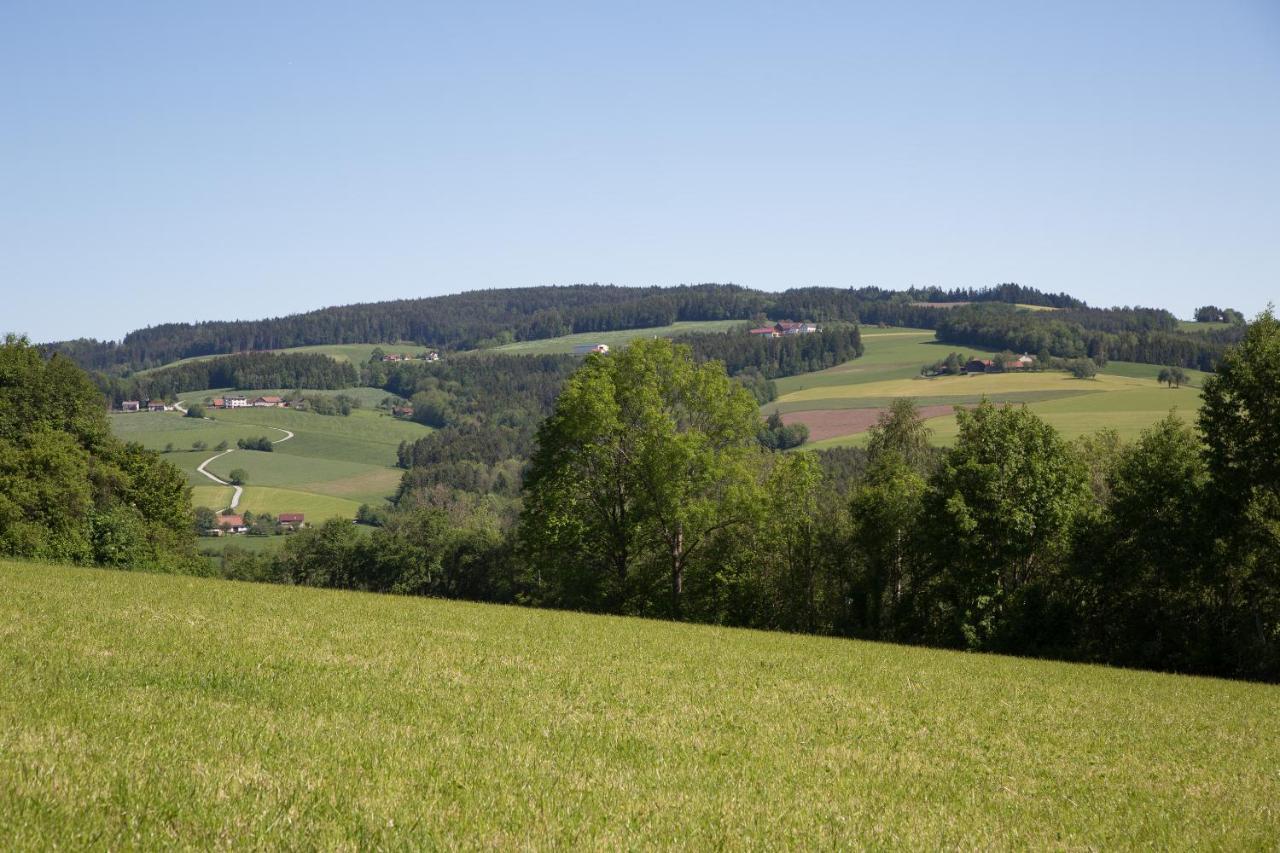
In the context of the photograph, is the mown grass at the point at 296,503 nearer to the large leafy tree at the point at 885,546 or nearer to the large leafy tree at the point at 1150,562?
the large leafy tree at the point at 885,546

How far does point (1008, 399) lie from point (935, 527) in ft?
388

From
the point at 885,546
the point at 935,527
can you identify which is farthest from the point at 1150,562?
the point at 885,546

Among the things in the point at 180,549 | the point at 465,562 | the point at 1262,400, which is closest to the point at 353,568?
the point at 465,562

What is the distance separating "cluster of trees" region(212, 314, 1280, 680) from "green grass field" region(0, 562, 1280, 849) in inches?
535

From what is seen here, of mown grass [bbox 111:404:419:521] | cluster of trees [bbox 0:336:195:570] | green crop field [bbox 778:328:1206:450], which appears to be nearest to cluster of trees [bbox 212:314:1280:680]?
cluster of trees [bbox 0:336:195:570]

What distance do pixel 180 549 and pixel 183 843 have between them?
2504 inches

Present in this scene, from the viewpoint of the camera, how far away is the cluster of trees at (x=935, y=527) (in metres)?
37.6

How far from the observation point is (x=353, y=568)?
10500 cm

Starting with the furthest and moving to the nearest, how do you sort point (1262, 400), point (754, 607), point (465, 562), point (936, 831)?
point (465, 562)
point (754, 607)
point (1262, 400)
point (936, 831)

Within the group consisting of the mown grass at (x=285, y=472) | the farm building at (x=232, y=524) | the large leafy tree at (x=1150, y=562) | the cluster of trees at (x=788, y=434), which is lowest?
the farm building at (x=232, y=524)

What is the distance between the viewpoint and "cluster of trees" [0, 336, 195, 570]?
5125 centimetres

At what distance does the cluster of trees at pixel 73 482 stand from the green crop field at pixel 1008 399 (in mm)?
90053

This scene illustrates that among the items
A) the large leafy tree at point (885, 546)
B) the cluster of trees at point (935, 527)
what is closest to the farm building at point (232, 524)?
the cluster of trees at point (935, 527)

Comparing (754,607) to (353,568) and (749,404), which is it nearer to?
(749,404)
